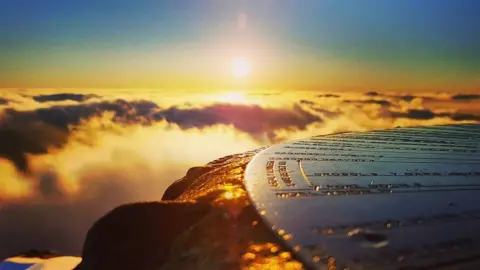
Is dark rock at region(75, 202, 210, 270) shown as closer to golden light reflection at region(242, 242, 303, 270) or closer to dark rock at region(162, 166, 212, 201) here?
golden light reflection at region(242, 242, 303, 270)

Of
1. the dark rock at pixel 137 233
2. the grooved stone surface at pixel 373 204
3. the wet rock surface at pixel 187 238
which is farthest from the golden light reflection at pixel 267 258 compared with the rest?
the dark rock at pixel 137 233

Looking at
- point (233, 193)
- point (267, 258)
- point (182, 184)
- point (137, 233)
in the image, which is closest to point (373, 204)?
point (233, 193)

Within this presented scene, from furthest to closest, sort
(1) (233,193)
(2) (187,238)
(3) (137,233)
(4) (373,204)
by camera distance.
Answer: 1. (1) (233,193)
2. (4) (373,204)
3. (3) (137,233)
4. (2) (187,238)

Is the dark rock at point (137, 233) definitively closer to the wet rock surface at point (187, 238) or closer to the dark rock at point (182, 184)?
the wet rock surface at point (187, 238)

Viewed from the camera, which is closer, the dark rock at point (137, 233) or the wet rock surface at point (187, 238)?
the wet rock surface at point (187, 238)

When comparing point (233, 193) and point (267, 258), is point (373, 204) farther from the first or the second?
point (267, 258)

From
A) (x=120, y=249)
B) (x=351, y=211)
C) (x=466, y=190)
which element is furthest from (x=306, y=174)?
(x=120, y=249)

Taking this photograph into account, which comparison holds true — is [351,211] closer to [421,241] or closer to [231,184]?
[421,241]
